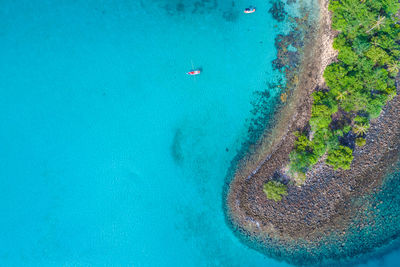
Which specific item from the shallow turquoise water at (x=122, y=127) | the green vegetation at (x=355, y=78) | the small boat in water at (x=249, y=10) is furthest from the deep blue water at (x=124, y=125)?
the green vegetation at (x=355, y=78)

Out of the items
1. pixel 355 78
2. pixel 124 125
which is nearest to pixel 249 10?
pixel 355 78

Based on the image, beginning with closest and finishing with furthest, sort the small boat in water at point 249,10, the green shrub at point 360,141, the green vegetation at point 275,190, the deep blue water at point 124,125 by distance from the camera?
the green shrub at point 360,141, the green vegetation at point 275,190, the deep blue water at point 124,125, the small boat in water at point 249,10

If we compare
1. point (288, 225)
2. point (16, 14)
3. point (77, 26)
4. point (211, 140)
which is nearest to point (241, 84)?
point (211, 140)

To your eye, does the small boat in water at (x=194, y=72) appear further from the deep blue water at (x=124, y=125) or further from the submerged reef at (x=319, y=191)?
the submerged reef at (x=319, y=191)

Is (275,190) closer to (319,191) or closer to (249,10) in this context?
(319,191)

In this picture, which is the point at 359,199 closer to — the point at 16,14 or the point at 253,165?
the point at 253,165
